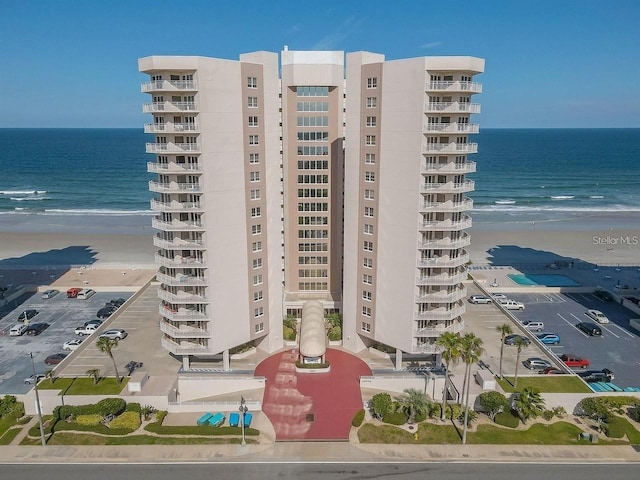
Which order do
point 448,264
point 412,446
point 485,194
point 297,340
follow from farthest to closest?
point 485,194 < point 297,340 < point 448,264 < point 412,446

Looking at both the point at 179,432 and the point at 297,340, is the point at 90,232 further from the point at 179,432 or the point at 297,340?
the point at 179,432

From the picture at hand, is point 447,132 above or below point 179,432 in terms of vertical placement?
above

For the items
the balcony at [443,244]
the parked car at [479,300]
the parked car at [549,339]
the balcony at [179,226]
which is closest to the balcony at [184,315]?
the balcony at [179,226]

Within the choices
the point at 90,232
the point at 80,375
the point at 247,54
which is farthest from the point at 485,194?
the point at 80,375

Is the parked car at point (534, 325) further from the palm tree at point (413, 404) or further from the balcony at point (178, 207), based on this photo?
the balcony at point (178, 207)

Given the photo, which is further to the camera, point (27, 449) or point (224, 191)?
point (224, 191)

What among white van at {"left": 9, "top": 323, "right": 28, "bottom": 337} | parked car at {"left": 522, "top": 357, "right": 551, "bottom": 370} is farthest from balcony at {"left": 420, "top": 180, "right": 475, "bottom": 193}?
white van at {"left": 9, "top": 323, "right": 28, "bottom": 337}
